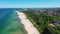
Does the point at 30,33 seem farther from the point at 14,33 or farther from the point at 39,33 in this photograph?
the point at 14,33

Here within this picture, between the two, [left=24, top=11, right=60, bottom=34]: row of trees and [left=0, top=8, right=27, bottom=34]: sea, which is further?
[left=0, top=8, right=27, bottom=34]: sea

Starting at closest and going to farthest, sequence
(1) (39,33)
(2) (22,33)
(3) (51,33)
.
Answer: (3) (51,33), (1) (39,33), (2) (22,33)

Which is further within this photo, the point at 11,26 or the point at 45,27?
the point at 11,26

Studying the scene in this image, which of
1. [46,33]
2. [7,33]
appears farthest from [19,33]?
[46,33]

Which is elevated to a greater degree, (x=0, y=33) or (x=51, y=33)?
(x=51, y=33)

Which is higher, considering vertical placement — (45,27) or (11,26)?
(45,27)

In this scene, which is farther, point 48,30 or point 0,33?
point 0,33

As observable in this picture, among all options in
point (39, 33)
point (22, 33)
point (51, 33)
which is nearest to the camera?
point (51, 33)

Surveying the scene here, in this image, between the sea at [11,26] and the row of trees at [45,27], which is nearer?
the row of trees at [45,27]

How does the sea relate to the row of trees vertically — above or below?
below

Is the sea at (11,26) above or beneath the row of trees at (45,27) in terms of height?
beneath
